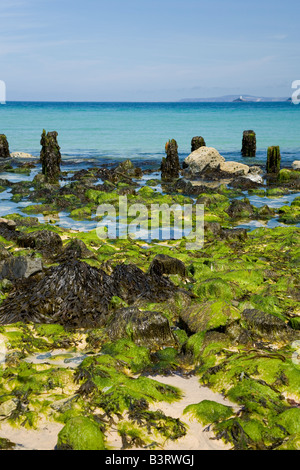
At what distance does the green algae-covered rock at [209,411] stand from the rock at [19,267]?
182 inches

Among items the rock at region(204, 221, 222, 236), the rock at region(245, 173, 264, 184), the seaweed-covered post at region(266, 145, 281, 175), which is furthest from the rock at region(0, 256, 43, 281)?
the seaweed-covered post at region(266, 145, 281, 175)

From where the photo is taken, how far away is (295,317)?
6930mm

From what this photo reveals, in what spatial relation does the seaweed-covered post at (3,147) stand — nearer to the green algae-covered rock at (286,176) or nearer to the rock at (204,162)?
the rock at (204,162)

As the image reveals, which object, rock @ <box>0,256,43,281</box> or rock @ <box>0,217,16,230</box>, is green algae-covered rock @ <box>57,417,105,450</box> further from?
rock @ <box>0,217,16,230</box>

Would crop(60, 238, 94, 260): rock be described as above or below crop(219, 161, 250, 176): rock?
below

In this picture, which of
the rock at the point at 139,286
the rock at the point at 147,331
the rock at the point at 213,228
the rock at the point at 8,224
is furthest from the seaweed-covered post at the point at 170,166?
the rock at the point at 147,331

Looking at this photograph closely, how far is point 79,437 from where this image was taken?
4105 mm

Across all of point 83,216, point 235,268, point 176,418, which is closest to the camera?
point 176,418

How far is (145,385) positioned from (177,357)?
0.96 meters

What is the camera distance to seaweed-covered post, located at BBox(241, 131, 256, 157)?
97.8 feet

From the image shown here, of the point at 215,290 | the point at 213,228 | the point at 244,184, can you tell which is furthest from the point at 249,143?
the point at 215,290

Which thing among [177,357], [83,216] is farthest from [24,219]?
[177,357]
